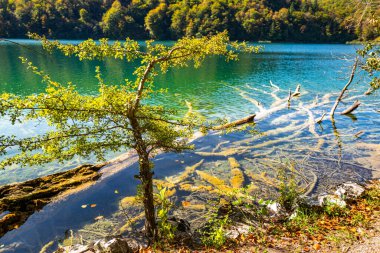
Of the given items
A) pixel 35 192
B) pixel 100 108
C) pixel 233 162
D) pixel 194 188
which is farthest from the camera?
pixel 233 162

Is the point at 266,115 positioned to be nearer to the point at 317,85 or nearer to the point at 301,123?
the point at 301,123

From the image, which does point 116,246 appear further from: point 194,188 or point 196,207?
point 194,188

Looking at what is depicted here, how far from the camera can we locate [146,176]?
33.9ft

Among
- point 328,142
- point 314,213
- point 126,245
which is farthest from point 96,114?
point 328,142

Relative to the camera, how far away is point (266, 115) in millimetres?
31766

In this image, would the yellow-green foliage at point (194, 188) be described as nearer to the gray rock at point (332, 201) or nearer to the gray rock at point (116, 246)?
the gray rock at point (332, 201)

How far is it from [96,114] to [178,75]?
50.8m

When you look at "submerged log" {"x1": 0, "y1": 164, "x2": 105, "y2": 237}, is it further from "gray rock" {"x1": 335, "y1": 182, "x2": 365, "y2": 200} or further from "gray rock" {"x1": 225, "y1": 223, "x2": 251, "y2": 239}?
"gray rock" {"x1": 335, "y1": 182, "x2": 365, "y2": 200}

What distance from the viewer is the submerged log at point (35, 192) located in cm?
1333

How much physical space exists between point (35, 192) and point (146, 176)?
8039 mm

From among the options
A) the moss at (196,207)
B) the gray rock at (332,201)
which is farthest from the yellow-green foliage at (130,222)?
the gray rock at (332,201)

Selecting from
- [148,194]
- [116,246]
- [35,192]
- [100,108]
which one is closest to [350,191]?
[148,194]

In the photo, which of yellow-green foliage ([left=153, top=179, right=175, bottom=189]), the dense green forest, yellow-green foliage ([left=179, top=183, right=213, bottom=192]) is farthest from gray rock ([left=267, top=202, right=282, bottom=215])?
the dense green forest

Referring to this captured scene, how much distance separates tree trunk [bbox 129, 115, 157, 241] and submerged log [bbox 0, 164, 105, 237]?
6.50 m
